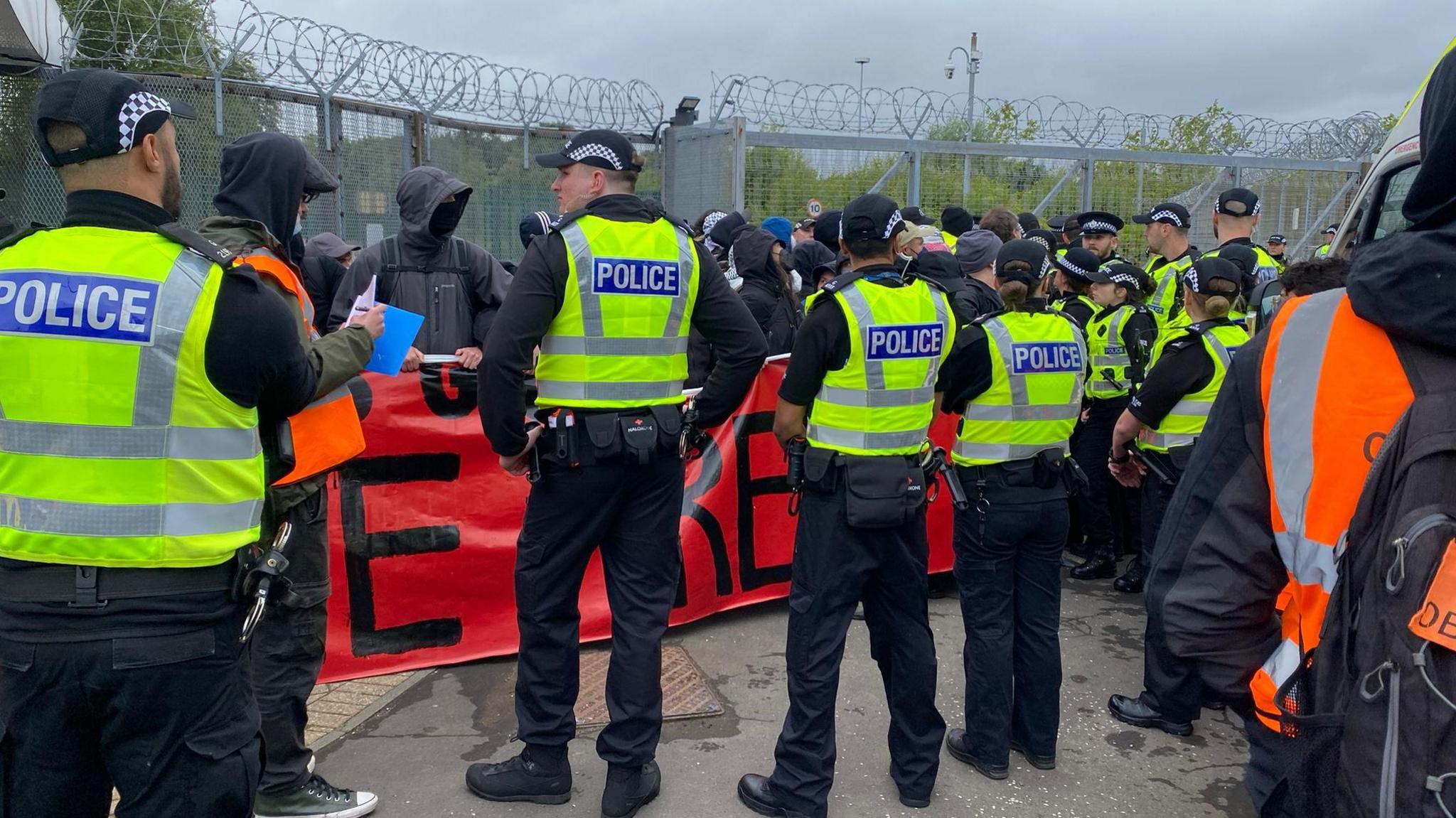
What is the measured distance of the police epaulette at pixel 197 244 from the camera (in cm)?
212

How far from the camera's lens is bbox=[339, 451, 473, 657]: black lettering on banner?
422 cm

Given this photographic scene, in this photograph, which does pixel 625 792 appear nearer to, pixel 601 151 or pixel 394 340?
pixel 394 340

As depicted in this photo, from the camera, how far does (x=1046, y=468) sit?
12.0ft

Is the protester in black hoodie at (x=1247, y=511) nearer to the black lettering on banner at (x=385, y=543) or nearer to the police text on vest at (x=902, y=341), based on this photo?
the police text on vest at (x=902, y=341)

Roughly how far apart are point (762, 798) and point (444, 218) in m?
2.89

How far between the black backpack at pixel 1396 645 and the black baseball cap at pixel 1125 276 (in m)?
4.59

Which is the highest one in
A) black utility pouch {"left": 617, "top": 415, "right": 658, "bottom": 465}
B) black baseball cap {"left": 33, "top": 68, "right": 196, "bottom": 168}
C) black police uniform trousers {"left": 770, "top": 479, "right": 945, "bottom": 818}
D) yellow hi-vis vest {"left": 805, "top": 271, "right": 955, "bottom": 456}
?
black baseball cap {"left": 33, "top": 68, "right": 196, "bottom": 168}

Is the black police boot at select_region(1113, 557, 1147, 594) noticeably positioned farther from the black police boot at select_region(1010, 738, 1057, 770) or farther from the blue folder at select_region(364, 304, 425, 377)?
the blue folder at select_region(364, 304, 425, 377)

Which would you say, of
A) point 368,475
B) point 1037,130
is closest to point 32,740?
point 368,475

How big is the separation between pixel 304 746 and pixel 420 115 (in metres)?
6.98

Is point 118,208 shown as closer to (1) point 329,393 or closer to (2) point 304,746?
(1) point 329,393

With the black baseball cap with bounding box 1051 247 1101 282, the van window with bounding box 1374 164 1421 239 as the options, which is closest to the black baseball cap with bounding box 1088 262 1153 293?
the black baseball cap with bounding box 1051 247 1101 282

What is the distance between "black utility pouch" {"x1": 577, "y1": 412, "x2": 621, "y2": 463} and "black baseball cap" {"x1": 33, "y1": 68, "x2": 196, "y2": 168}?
1.50 metres

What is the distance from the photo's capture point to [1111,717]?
13.9ft
